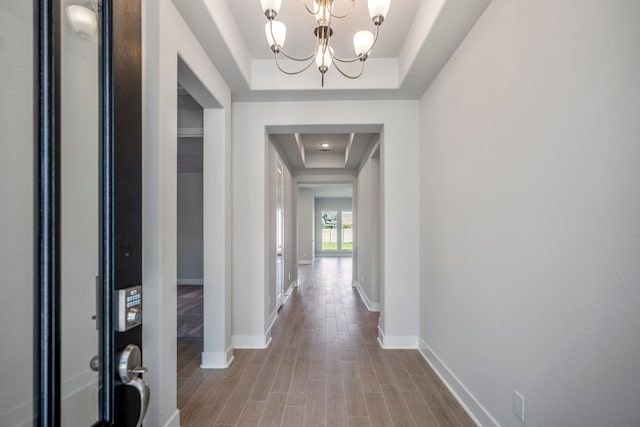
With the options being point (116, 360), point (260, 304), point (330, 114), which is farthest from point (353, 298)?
point (116, 360)

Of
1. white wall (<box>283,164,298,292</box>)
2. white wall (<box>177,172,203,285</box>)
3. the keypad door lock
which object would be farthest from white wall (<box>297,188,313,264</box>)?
the keypad door lock

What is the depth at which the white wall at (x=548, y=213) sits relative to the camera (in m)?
1.03

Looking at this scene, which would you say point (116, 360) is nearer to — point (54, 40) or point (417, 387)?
point (54, 40)

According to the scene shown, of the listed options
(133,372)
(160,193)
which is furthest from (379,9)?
(133,372)

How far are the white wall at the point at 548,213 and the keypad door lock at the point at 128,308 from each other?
150cm

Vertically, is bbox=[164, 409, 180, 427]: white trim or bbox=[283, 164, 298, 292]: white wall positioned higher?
bbox=[283, 164, 298, 292]: white wall

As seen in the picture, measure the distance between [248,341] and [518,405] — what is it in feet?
7.94

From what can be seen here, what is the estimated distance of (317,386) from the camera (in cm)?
241

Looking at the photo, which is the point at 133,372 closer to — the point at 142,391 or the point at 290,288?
the point at 142,391

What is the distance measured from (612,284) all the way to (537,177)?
0.55 meters

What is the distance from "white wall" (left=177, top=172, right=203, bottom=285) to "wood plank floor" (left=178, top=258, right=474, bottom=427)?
4094mm

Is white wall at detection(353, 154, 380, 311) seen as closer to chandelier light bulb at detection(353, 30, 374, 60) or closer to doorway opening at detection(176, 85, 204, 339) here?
chandelier light bulb at detection(353, 30, 374, 60)

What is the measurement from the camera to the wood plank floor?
2.02 meters

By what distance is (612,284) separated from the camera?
106cm
